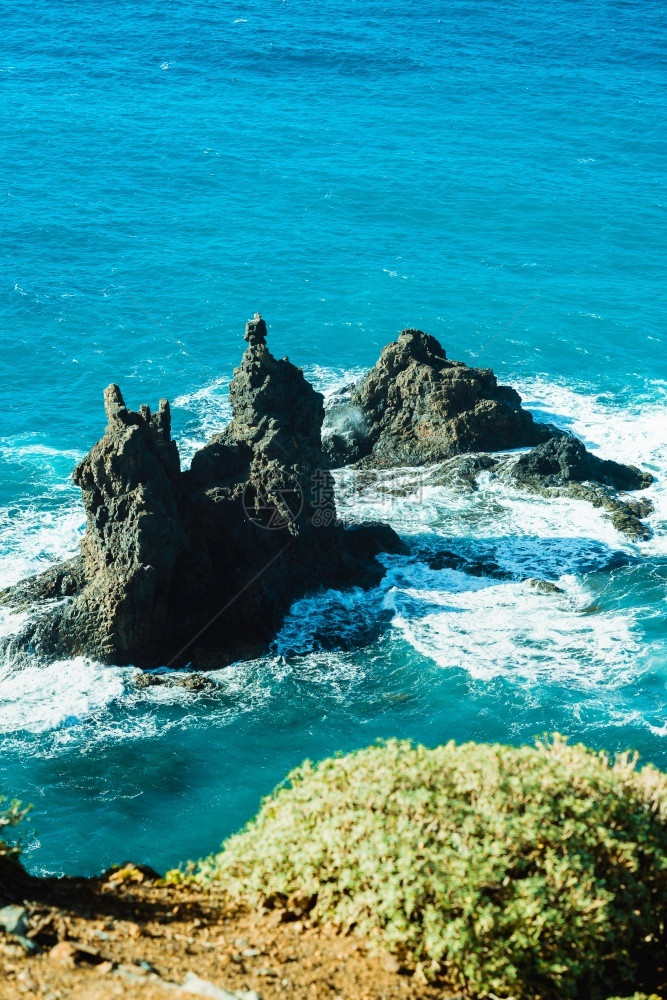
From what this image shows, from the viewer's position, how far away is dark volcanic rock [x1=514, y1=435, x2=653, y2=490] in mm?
47938

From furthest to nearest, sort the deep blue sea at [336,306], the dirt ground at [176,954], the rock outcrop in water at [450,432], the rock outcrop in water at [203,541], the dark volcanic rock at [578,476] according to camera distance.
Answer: the rock outcrop in water at [450,432] → the dark volcanic rock at [578,476] → the rock outcrop in water at [203,541] → the deep blue sea at [336,306] → the dirt ground at [176,954]

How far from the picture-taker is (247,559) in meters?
39.1

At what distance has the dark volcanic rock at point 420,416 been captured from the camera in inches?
1944

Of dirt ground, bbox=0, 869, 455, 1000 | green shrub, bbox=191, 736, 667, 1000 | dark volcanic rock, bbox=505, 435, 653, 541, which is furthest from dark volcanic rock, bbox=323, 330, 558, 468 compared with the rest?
dirt ground, bbox=0, 869, 455, 1000

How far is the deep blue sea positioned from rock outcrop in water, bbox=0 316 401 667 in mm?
1078

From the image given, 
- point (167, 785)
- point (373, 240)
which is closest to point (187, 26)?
point (373, 240)

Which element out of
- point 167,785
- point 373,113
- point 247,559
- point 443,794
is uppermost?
point 373,113

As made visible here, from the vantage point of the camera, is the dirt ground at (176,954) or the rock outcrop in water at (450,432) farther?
the rock outcrop in water at (450,432)

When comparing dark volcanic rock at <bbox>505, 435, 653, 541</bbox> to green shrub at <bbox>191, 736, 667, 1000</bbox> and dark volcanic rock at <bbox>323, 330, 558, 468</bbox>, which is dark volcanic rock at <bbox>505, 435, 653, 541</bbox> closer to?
dark volcanic rock at <bbox>323, 330, 558, 468</bbox>

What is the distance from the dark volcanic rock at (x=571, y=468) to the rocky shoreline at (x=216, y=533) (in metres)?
0.06

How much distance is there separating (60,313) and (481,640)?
33.9 metres

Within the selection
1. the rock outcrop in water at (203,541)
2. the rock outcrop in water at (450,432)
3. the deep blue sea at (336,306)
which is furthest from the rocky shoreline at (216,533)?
the deep blue sea at (336,306)

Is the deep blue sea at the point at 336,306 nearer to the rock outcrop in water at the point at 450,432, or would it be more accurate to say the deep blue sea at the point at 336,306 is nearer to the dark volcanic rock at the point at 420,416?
the rock outcrop in water at the point at 450,432

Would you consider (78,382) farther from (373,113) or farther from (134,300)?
(373,113)
